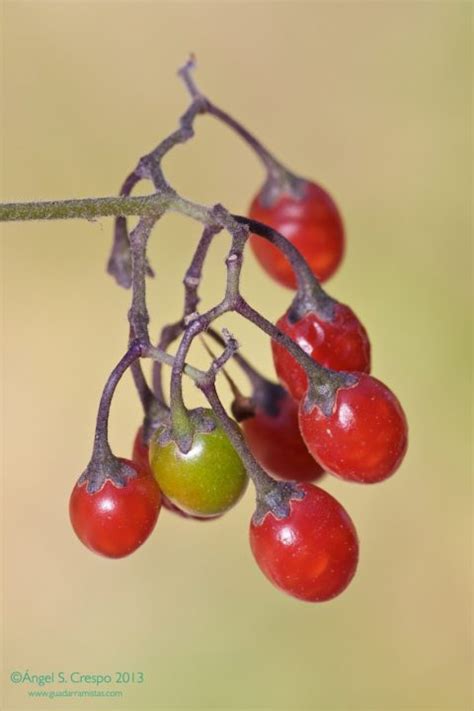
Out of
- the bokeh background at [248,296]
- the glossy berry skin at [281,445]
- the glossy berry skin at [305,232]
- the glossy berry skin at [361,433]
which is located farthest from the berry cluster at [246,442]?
the bokeh background at [248,296]

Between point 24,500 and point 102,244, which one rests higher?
point 102,244

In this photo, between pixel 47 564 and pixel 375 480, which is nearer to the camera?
pixel 375 480

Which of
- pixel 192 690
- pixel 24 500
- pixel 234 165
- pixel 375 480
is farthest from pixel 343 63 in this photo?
pixel 375 480

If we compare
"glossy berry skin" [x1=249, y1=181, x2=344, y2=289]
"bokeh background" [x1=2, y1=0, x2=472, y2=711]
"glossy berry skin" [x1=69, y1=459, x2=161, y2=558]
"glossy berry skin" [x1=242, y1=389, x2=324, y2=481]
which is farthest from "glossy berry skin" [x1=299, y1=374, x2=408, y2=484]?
"bokeh background" [x1=2, y1=0, x2=472, y2=711]

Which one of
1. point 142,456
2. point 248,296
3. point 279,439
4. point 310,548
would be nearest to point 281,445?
point 279,439

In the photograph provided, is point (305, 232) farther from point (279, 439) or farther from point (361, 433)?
point (361, 433)

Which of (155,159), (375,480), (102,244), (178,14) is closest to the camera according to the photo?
(375,480)

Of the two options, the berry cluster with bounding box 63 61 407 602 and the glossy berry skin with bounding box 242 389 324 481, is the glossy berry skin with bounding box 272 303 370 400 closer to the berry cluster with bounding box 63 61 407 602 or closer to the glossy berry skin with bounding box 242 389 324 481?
the berry cluster with bounding box 63 61 407 602

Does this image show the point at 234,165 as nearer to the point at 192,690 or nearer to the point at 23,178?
the point at 23,178
